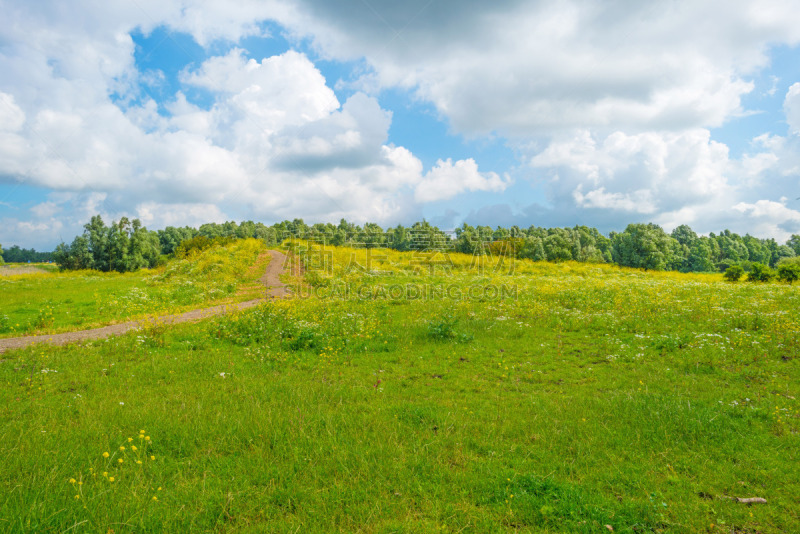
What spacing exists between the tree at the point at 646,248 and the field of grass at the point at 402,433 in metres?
61.0

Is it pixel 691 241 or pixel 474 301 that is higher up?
pixel 691 241

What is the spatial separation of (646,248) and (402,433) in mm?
74812

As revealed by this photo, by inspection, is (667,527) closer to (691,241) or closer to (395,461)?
(395,461)

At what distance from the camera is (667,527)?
4223mm

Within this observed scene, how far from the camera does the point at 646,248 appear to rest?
64750 mm

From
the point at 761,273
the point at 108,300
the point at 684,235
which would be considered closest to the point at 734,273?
the point at 761,273

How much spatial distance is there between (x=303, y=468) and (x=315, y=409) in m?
1.92

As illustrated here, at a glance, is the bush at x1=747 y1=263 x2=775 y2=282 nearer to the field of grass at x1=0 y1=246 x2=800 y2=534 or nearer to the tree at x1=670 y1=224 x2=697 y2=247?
the field of grass at x1=0 y1=246 x2=800 y2=534

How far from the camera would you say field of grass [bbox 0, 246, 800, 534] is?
4.27 meters

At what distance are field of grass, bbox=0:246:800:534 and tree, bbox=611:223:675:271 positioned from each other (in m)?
61.0

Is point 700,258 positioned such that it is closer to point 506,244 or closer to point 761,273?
point 506,244

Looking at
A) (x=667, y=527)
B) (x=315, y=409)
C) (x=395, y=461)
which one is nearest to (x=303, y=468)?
(x=395, y=461)

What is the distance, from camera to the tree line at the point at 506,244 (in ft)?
201

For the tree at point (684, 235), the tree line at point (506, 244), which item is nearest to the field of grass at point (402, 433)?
the tree line at point (506, 244)
